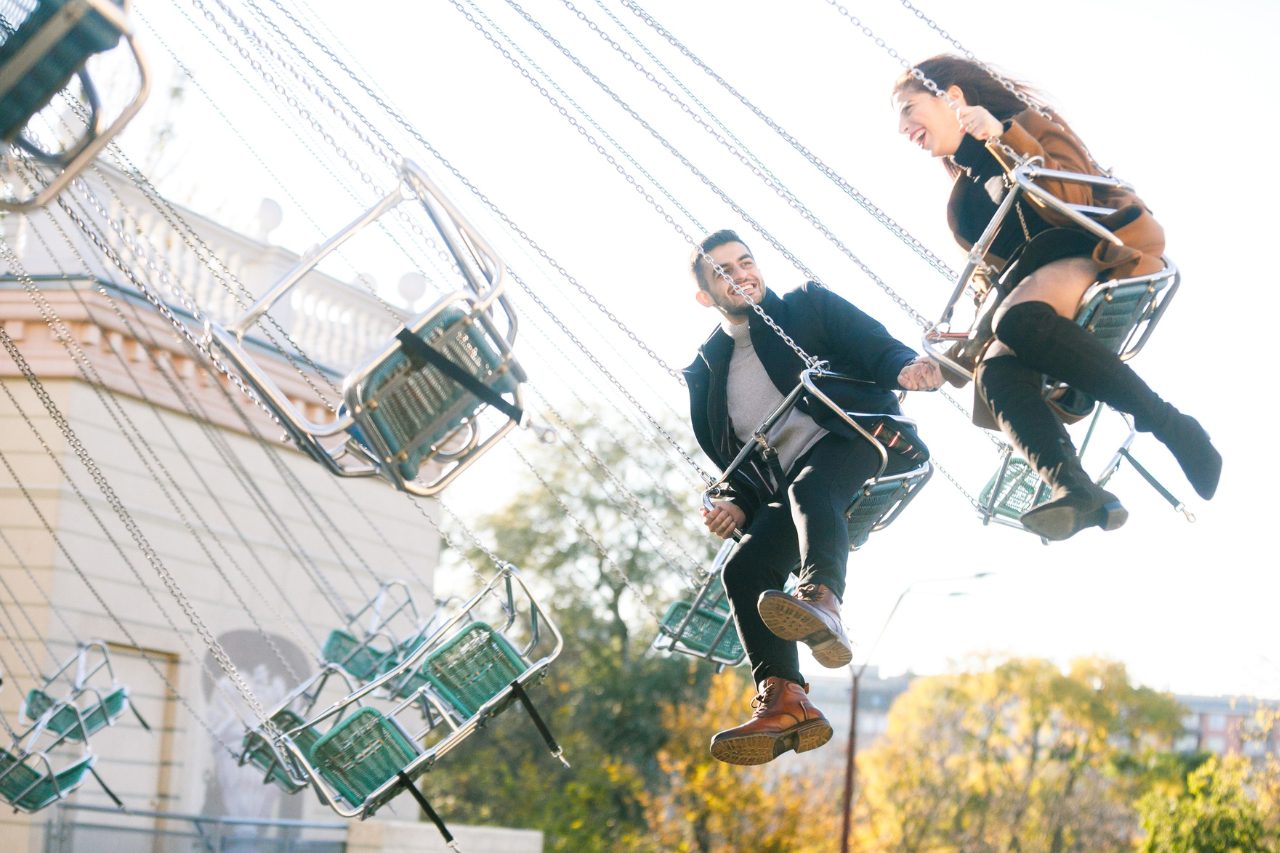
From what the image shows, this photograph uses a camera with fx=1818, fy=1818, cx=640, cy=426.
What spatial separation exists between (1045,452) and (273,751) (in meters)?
6.04

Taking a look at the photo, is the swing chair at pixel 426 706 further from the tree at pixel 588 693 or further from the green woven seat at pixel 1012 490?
the tree at pixel 588 693

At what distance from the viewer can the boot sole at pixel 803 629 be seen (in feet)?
16.1

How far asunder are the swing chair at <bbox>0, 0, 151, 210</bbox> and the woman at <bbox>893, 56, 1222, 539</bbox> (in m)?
2.16

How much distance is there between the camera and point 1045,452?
16.1 ft

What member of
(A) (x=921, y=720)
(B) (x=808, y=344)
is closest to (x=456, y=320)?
(B) (x=808, y=344)

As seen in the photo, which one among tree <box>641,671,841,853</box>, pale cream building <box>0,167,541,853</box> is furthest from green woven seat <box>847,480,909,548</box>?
tree <box>641,671,841,853</box>

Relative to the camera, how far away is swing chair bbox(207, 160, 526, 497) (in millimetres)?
5191

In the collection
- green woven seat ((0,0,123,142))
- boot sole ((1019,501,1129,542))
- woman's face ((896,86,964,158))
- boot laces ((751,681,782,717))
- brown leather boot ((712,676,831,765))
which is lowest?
boot sole ((1019,501,1129,542))

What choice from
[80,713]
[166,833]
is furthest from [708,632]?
[166,833]

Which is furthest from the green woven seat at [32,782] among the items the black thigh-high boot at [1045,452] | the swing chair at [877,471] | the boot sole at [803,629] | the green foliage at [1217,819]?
the green foliage at [1217,819]

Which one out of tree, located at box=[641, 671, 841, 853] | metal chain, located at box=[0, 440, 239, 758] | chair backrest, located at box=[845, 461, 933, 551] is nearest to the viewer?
chair backrest, located at box=[845, 461, 933, 551]

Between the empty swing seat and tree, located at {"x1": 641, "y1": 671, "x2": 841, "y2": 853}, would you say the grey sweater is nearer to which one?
the empty swing seat

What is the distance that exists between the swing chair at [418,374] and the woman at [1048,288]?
1361 millimetres

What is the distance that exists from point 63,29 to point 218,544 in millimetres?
11773
